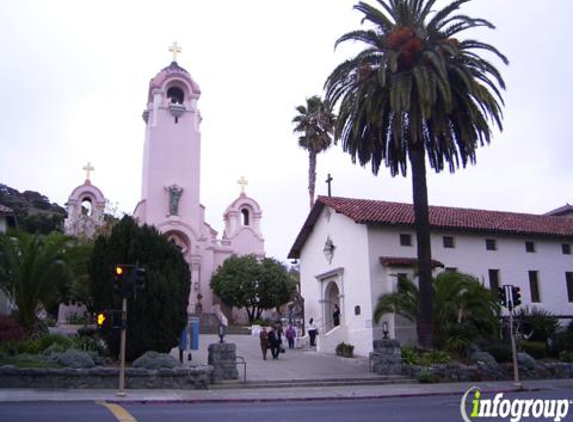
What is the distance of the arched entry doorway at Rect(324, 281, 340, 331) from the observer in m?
33.9

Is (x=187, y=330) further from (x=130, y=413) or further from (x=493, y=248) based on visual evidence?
(x=493, y=248)

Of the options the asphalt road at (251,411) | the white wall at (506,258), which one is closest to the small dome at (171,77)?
the white wall at (506,258)

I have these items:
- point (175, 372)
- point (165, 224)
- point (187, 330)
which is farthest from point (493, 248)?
point (165, 224)

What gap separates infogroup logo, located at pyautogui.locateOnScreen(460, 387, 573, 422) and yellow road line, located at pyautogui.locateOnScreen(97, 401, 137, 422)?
22.8ft

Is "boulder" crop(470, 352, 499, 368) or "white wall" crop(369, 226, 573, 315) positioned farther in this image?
"white wall" crop(369, 226, 573, 315)

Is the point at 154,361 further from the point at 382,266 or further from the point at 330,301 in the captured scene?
the point at 330,301

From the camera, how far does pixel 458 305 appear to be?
2741 cm

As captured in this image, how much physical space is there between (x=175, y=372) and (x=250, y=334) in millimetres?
24432

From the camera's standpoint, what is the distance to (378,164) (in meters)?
27.7

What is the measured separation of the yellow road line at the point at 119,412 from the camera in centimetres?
1293

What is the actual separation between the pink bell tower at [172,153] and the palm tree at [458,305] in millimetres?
31469

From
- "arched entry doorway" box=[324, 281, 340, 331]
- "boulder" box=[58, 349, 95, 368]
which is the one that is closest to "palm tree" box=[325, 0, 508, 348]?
"arched entry doorway" box=[324, 281, 340, 331]

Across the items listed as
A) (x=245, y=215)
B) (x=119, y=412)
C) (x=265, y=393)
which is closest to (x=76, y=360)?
(x=265, y=393)

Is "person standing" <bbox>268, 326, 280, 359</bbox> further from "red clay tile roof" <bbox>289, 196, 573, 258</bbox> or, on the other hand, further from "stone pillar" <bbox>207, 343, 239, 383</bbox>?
"red clay tile roof" <bbox>289, 196, 573, 258</bbox>
